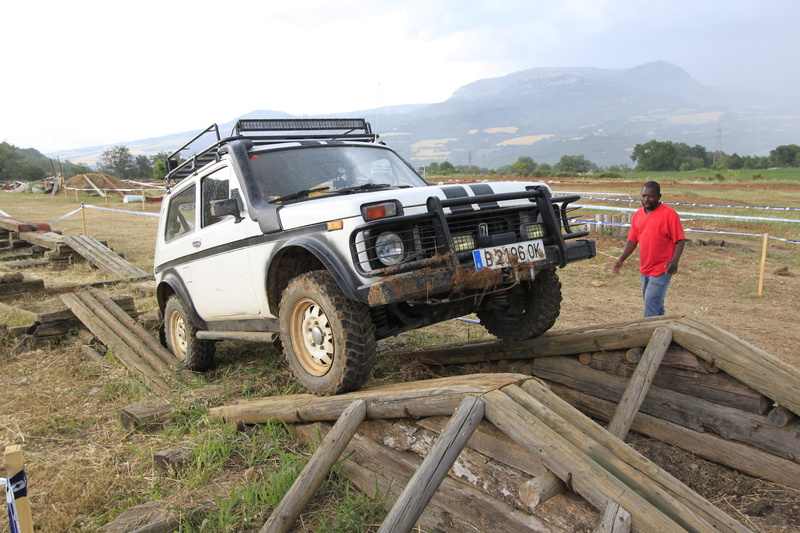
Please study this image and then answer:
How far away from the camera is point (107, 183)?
40531 mm

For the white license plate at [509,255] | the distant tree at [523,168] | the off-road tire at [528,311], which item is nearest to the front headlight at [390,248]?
the white license plate at [509,255]

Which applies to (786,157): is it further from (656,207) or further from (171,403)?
(171,403)

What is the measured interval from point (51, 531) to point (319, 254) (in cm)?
211

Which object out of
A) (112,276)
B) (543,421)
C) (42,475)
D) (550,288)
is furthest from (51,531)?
(112,276)

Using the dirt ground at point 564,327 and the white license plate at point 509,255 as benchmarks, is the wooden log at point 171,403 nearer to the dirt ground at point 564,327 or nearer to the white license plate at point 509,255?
the dirt ground at point 564,327

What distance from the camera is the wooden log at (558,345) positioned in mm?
3837

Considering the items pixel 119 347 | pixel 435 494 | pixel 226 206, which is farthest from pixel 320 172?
pixel 119 347

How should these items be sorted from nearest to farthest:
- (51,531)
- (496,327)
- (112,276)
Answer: (51,531)
(496,327)
(112,276)

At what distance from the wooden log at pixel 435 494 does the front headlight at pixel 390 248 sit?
108 cm

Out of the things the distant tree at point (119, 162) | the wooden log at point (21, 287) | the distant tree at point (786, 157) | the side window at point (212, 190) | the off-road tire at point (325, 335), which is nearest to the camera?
the off-road tire at point (325, 335)

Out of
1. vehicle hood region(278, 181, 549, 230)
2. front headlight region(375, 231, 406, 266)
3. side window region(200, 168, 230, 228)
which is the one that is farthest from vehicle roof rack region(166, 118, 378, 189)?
front headlight region(375, 231, 406, 266)

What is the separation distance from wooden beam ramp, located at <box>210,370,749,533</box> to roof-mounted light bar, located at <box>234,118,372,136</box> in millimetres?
2572

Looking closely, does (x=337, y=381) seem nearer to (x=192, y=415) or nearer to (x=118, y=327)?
(x=192, y=415)

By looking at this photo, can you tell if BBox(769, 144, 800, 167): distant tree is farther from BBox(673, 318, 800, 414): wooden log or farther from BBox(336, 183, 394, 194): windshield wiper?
BBox(336, 183, 394, 194): windshield wiper
